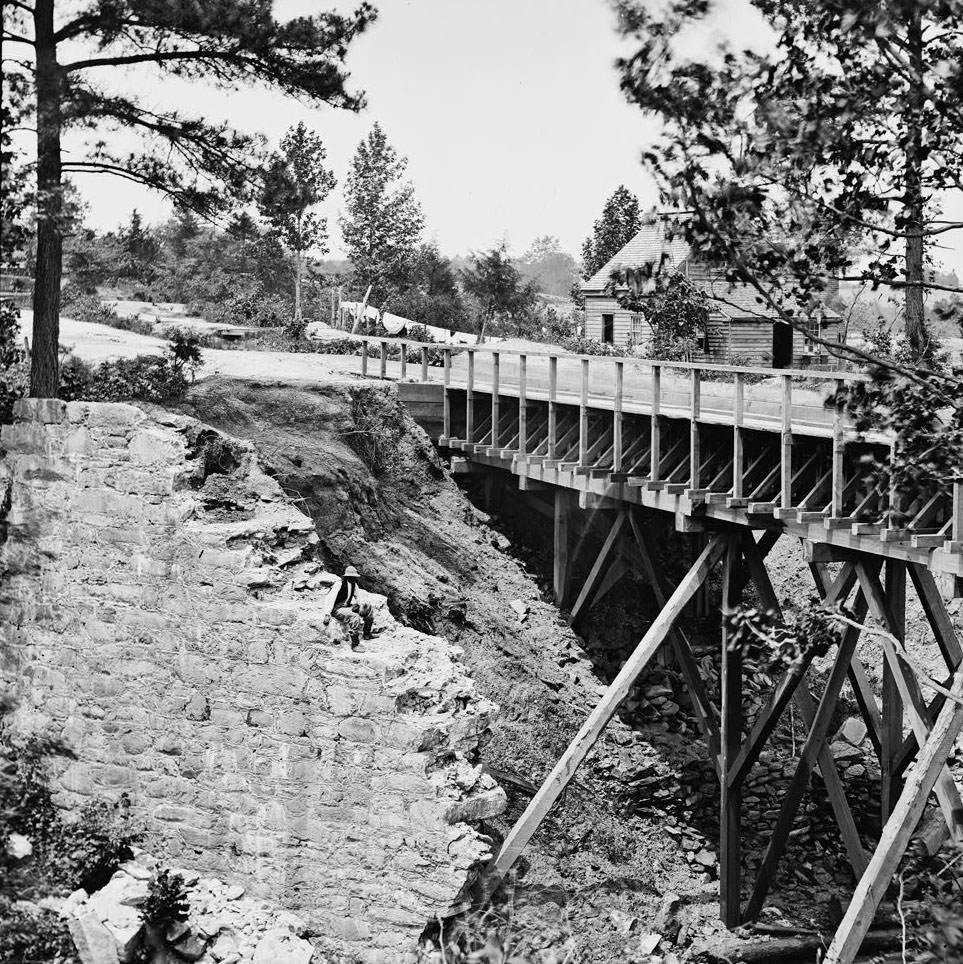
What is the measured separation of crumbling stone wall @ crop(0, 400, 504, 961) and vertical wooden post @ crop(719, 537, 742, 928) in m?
5.16

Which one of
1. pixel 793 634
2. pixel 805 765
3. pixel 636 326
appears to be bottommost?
pixel 805 765

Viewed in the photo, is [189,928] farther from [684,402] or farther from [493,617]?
[684,402]

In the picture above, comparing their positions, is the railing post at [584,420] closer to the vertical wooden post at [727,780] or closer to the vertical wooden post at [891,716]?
the vertical wooden post at [727,780]

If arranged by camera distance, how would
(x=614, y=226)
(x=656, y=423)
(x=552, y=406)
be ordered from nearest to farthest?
(x=656, y=423) → (x=552, y=406) → (x=614, y=226)

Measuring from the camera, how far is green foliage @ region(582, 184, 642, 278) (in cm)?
5303

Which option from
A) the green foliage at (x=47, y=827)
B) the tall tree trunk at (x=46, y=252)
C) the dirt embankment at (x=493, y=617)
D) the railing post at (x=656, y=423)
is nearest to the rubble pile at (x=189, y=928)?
the green foliage at (x=47, y=827)

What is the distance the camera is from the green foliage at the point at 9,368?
13.1 metres

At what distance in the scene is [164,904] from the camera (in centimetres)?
974

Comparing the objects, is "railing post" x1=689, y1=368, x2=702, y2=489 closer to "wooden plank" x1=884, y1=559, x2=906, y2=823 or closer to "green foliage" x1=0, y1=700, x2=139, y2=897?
"wooden plank" x1=884, y1=559, x2=906, y2=823

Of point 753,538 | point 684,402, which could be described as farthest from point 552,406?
point 753,538

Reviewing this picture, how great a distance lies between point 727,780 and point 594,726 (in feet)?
6.64

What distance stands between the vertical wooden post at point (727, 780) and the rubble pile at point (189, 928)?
20.0 feet

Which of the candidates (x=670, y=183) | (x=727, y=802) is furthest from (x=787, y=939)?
(x=670, y=183)

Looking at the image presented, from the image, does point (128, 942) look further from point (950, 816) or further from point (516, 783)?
point (950, 816)
